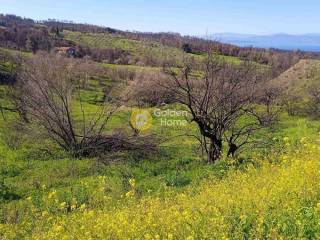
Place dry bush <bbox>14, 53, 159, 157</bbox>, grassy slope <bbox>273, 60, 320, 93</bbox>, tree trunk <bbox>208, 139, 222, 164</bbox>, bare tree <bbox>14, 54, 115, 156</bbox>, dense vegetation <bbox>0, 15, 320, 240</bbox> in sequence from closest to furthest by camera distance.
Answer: dense vegetation <bbox>0, 15, 320, 240</bbox> < tree trunk <bbox>208, 139, 222, 164</bbox> < dry bush <bbox>14, 53, 159, 157</bbox> < bare tree <bbox>14, 54, 115, 156</bbox> < grassy slope <bbox>273, 60, 320, 93</bbox>

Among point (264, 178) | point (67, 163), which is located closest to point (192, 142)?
point (67, 163)

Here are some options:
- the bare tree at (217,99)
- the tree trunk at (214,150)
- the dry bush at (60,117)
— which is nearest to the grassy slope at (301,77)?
the dry bush at (60,117)

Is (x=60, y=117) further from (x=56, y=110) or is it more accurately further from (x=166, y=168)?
(x=166, y=168)

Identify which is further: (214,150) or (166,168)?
(214,150)

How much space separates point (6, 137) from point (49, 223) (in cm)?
1423

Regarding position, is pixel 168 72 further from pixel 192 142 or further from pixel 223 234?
pixel 223 234

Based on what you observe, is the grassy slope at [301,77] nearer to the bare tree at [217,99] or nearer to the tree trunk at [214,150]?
the bare tree at [217,99]

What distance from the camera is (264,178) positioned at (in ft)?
29.3

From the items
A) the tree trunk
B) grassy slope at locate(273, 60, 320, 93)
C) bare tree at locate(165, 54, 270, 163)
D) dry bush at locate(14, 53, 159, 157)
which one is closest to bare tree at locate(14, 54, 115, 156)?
dry bush at locate(14, 53, 159, 157)

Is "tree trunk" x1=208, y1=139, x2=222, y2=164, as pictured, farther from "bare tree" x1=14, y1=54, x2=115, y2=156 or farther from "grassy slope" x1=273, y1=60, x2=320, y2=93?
"grassy slope" x1=273, y1=60, x2=320, y2=93

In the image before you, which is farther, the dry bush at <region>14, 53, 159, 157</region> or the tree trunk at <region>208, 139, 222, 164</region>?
the dry bush at <region>14, 53, 159, 157</region>

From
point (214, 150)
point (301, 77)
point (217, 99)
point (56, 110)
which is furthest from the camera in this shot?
point (301, 77)

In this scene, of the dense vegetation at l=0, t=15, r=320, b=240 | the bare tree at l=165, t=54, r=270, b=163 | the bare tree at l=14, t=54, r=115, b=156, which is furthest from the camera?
the bare tree at l=14, t=54, r=115, b=156

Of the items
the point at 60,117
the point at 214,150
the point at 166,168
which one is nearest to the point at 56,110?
the point at 60,117
